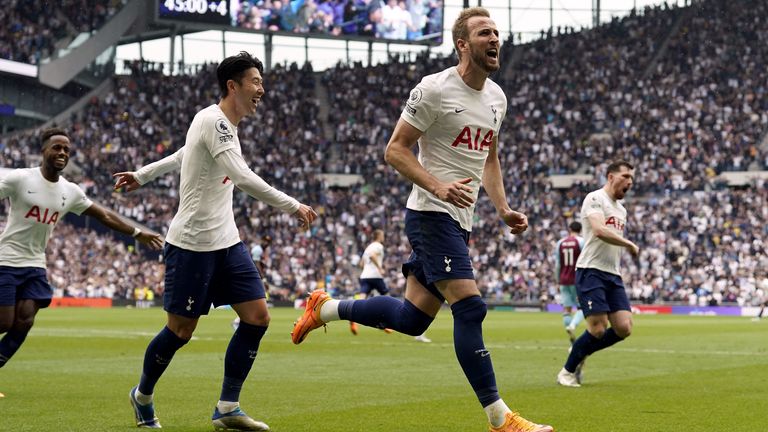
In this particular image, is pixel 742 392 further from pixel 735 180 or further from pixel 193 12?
pixel 193 12

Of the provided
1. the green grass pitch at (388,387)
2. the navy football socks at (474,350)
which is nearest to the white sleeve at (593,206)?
the green grass pitch at (388,387)

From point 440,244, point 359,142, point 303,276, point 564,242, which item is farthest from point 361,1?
point 440,244

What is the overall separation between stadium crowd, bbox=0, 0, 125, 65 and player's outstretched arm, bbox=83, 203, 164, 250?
47.5 m

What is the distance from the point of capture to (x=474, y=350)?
688 cm

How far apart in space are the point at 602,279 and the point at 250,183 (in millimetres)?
6134

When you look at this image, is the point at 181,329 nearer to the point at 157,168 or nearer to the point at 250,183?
the point at 250,183

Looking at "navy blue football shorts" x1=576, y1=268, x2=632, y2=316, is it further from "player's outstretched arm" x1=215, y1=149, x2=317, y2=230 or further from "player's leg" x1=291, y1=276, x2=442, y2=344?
"player's outstretched arm" x1=215, y1=149, x2=317, y2=230

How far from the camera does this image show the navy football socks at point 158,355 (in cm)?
774

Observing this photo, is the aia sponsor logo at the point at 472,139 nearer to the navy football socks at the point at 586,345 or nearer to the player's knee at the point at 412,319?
the player's knee at the point at 412,319

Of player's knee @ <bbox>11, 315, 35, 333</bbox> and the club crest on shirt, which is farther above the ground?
the club crest on shirt

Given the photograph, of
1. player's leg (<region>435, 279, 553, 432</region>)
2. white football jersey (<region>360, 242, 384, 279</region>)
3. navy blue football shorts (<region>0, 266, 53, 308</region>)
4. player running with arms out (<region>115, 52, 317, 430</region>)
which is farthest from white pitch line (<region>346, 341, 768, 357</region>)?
player's leg (<region>435, 279, 553, 432</region>)

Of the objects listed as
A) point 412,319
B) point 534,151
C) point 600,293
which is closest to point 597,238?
point 600,293

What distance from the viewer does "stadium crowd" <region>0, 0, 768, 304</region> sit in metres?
48.0

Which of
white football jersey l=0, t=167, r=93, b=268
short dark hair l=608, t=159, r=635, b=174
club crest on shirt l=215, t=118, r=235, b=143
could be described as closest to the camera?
club crest on shirt l=215, t=118, r=235, b=143
